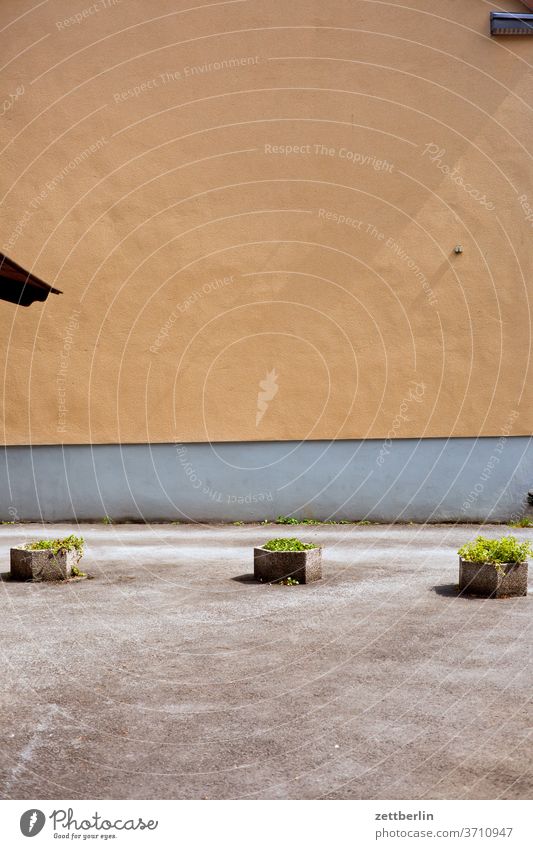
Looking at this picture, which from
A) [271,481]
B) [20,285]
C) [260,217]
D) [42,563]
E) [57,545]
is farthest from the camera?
[271,481]

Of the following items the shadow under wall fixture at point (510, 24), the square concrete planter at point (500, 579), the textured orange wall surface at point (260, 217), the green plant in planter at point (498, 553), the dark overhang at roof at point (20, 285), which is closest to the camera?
the dark overhang at roof at point (20, 285)

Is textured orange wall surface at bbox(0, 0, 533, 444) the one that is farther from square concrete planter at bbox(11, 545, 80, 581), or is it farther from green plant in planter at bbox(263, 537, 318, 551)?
square concrete planter at bbox(11, 545, 80, 581)

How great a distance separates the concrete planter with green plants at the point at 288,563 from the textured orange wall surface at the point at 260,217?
7.05 m

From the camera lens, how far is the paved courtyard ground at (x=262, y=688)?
5.07 metres

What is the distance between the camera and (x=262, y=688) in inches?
269

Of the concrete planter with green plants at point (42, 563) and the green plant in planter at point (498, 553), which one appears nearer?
the green plant in planter at point (498, 553)

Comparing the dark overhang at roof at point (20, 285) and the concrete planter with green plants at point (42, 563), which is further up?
the dark overhang at roof at point (20, 285)

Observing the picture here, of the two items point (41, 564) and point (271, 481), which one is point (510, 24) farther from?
point (41, 564)

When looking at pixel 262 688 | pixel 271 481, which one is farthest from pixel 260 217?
pixel 262 688

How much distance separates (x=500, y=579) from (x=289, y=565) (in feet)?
8.29

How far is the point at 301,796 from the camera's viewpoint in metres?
Answer: 4.76

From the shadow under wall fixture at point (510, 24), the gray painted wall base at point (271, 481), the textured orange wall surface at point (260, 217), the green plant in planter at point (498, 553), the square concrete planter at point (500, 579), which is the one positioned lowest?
the square concrete planter at point (500, 579)

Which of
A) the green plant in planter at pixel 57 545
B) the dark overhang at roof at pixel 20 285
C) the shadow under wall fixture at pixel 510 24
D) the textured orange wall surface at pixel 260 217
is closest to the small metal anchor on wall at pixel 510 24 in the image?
the shadow under wall fixture at pixel 510 24

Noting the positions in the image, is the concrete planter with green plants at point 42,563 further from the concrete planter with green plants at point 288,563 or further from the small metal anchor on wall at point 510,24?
the small metal anchor on wall at point 510,24
